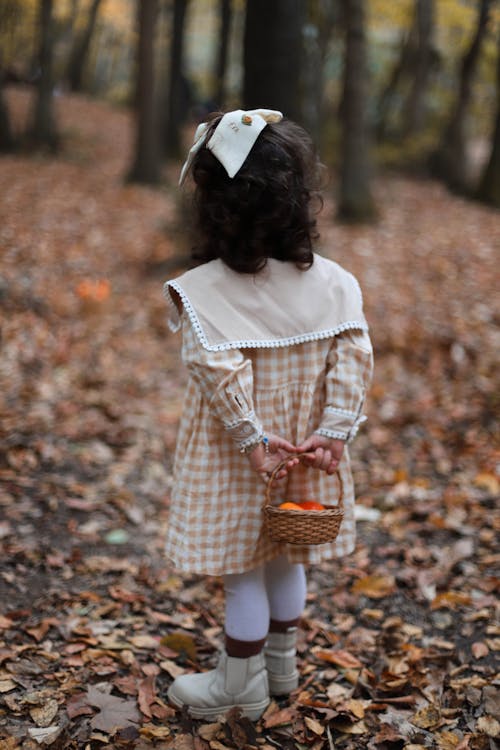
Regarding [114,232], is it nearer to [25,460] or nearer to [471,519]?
[25,460]

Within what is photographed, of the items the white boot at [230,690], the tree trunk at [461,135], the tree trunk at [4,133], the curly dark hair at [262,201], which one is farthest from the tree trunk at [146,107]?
the white boot at [230,690]

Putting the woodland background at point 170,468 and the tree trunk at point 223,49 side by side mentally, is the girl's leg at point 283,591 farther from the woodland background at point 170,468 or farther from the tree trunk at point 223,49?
the tree trunk at point 223,49

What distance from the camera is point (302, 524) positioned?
209 centimetres

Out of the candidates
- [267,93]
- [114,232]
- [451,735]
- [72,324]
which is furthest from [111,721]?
[114,232]

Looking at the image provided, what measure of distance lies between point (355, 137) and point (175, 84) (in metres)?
5.62

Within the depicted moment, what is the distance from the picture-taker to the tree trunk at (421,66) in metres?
15.5

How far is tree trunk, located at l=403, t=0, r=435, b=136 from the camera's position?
1549 cm

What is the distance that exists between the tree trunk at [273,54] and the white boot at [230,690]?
15.4ft

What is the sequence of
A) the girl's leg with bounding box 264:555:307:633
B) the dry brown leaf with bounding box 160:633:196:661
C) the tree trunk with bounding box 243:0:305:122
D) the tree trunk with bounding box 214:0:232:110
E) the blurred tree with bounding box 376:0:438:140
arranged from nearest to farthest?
the girl's leg with bounding box 264:555:307:633 → the dry brown leaf with bounding box 160:633:196:661 → the tree trunk with bounding box 243:0:305:122 → the tree trunk with bounding box 214:0:232:110 → the blurred tree with bounding box 376:0:438:140

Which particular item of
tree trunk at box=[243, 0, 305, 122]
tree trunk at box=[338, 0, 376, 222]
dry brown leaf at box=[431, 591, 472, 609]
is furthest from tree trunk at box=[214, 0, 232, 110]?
dry brown leaf at box=[431, 591, 472, 609]

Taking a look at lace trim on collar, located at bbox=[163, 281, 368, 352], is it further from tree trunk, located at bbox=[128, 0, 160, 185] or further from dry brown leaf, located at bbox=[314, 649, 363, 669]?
tree trunk, located at bbox=[128, 0, 160, 185]

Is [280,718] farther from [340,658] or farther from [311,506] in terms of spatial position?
[311,506]

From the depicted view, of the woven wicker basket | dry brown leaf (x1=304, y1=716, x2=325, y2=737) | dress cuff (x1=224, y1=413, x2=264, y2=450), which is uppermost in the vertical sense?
dress cuff (x1=224, y1=413, x2=264, y2=450)

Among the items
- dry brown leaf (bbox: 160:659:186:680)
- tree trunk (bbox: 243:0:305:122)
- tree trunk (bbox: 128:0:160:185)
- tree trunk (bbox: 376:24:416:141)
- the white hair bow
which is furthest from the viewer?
tree trunk (bbox: 376:24:416:141)
